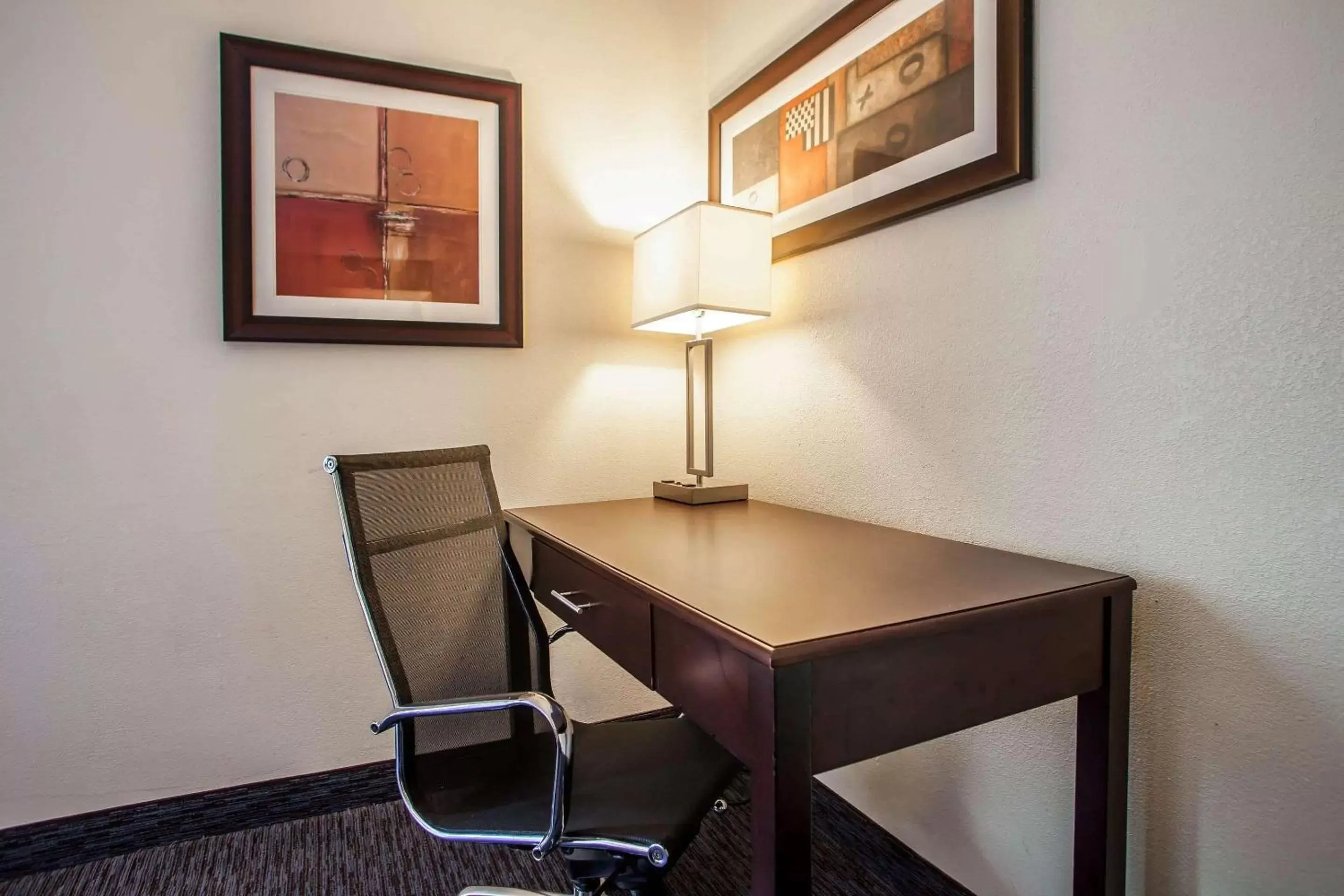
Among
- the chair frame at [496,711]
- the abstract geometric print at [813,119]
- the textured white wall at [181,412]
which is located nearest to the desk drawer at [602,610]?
the chair frame at [496,711]

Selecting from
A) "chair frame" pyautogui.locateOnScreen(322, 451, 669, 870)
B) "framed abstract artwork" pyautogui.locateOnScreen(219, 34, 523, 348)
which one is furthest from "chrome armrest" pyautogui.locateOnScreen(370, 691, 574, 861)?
"framed abstract artwork" pyautogui.locateOnScreen(219, 34, 523, 348)

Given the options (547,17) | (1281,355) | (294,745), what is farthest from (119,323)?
(1281,355)

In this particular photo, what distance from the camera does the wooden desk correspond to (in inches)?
32.7

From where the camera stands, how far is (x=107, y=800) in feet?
5.75

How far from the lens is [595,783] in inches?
46.7

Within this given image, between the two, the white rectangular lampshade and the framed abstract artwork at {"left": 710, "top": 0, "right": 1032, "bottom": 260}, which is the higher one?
the framed abstract artwork at {"left": 710, "top": 0, "right": 1032, "bottom": 260}

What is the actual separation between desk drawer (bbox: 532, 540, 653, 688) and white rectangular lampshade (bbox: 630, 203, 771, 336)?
0.69 metres

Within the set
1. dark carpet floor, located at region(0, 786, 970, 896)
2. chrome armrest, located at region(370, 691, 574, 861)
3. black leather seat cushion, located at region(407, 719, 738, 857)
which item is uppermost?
chrome armrest, located at region(370, 691, 574, 861)

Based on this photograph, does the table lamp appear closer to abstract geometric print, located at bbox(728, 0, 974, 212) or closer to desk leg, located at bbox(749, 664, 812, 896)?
abstract geometric print, located at bbox(728, 0, 974, 212)

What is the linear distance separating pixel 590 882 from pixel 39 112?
2.06 meters

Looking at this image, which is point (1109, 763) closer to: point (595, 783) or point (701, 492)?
point (595, 783)

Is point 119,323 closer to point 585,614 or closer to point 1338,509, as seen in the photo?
point 585,614

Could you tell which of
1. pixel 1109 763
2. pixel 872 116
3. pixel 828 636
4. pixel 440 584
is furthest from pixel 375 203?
pixel 1109 763

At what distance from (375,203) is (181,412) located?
726 mm
